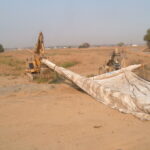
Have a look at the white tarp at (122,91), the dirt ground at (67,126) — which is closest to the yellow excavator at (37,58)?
the white tarp at (122,91)

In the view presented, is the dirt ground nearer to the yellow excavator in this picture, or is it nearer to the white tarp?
the white tarp

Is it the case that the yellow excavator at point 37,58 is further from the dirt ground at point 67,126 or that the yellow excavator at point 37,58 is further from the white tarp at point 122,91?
the dirt ground at point 67,126

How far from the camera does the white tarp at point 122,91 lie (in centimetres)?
504

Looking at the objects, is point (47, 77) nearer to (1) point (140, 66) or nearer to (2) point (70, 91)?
(2) point (70, 91)

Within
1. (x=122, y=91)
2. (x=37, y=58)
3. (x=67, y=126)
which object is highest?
(x=37, y=58)

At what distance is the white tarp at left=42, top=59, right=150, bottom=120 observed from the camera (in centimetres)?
504

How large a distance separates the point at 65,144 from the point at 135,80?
169 inches

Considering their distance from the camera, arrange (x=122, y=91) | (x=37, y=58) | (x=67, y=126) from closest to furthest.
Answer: (x=67, y=126), (x=122, y=91), (x=37, y=58)

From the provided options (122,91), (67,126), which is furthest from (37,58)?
(67,126)

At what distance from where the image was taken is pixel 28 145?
3736mm

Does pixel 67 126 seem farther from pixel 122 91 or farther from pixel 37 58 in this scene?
pixel 37 58

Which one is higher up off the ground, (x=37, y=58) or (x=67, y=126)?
(x=37, y=58)

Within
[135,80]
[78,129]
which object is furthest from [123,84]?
[78,129]

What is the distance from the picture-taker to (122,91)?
250 inches
